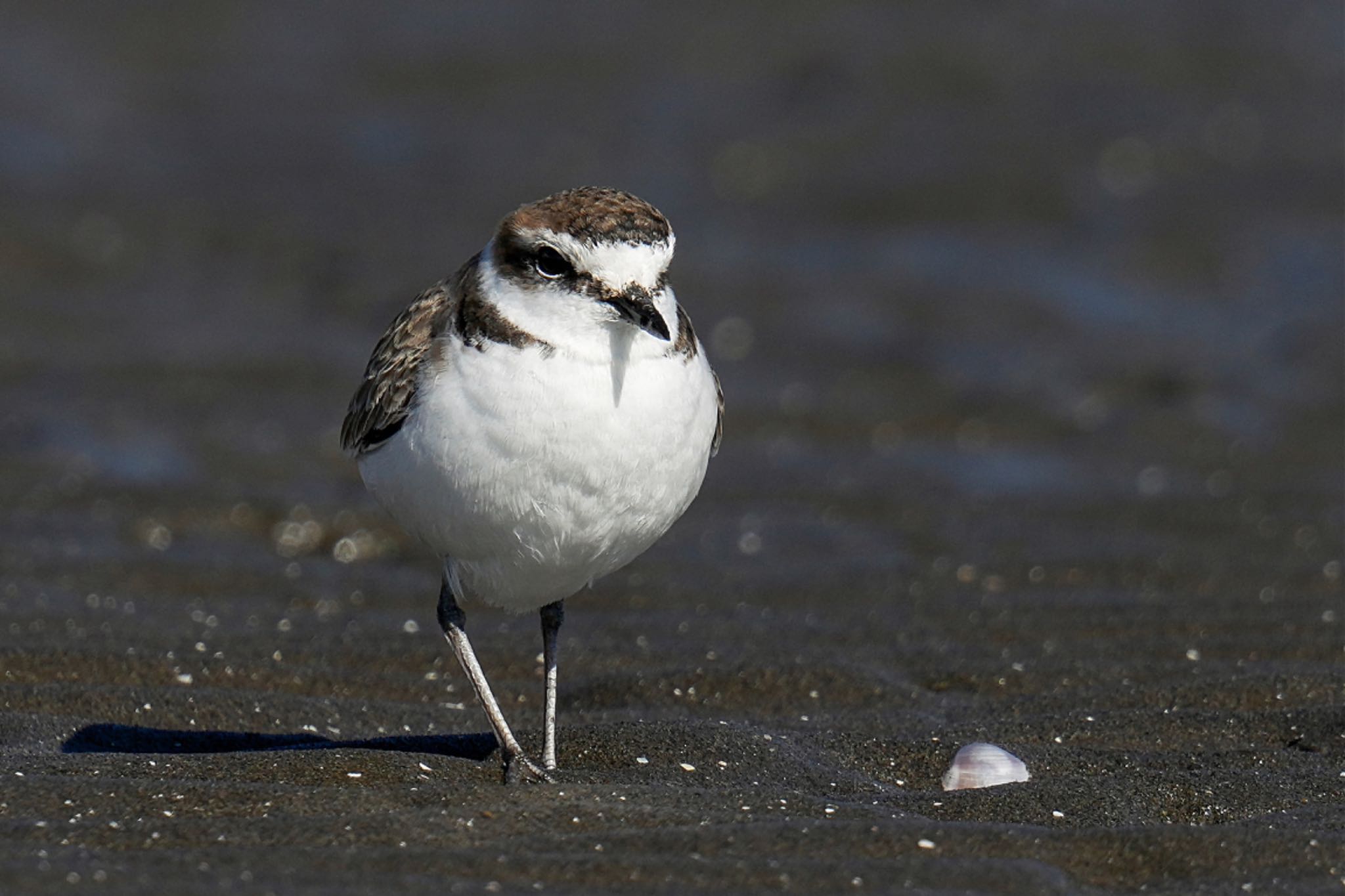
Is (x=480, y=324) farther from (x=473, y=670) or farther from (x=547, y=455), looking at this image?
(x=473, y=670)

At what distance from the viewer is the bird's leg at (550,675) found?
5.97 m

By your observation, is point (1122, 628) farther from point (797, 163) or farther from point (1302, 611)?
point (797, 163)

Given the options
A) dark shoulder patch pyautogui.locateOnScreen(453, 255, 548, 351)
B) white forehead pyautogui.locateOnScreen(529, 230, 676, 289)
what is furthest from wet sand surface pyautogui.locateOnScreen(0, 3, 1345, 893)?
white forehead pyautogui.locateOnScreen(529, 230, 676, 289)

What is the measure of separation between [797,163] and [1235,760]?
10.8 meters

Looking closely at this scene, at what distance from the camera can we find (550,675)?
6281mm

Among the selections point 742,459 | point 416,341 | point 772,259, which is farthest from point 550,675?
point 772,259

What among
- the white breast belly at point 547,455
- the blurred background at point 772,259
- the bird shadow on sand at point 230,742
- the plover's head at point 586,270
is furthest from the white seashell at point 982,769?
the blurred background at point 772,259

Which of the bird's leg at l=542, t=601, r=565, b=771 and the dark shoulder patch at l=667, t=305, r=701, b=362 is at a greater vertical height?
the dark shoulder patch at l=667, t=305, r=701, b=362

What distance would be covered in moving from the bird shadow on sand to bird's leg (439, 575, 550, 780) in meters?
0.19

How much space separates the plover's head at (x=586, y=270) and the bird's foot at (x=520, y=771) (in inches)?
49.1

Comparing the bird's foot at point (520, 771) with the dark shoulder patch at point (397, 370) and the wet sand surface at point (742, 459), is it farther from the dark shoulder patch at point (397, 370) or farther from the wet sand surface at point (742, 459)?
the dark shoulder patch at point (397, 370)

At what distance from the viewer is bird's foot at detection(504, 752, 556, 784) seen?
545 cm

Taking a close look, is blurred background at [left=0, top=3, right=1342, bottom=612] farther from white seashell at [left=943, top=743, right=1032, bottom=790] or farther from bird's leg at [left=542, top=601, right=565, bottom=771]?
white seashell at [left=943, top=743, right=1032, bottom=790]

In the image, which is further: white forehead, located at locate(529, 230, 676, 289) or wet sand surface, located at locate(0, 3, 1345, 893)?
white forehead, located at locate(529, 230, 676, 289)
